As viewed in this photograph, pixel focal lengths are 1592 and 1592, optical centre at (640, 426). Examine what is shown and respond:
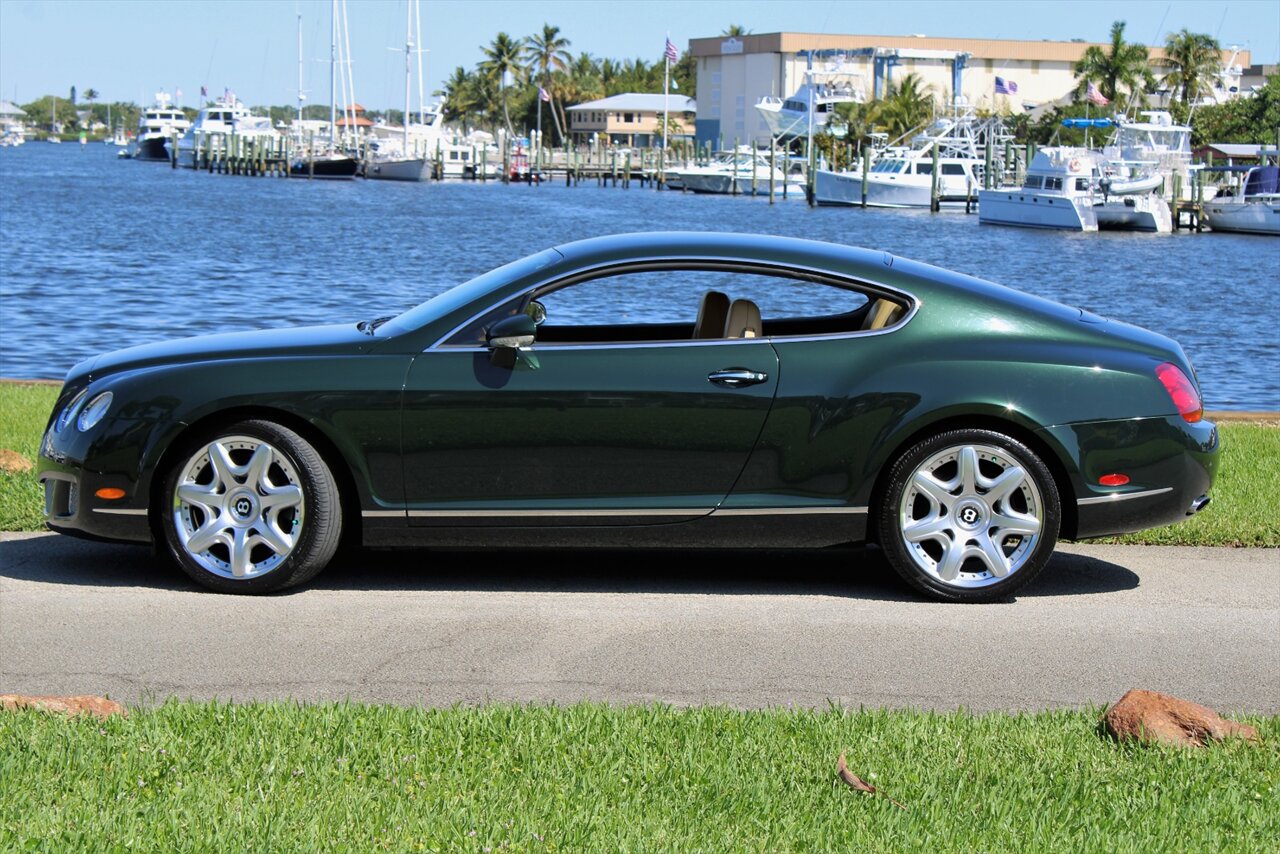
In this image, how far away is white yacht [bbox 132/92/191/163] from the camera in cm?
15188

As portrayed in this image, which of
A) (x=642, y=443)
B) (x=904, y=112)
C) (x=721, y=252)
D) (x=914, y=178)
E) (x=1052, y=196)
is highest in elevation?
(x=904, y=112)

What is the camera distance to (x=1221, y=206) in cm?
6725

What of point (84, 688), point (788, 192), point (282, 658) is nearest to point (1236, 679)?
point (282, 658)

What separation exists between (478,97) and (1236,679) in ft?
499

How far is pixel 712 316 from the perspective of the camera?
6.91m

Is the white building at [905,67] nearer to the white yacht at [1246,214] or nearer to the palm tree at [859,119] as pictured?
the palm tree at [859,119]

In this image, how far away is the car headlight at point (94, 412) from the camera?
21.4ft

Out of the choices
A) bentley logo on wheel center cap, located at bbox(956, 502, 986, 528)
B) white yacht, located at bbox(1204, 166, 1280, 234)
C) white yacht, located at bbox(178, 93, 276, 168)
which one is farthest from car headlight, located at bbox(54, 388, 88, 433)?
white yacht, located at bbox(178, 93, 276, 168)

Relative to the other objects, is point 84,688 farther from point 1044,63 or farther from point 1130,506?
point 1044,63

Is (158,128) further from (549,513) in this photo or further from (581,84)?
(549,513)

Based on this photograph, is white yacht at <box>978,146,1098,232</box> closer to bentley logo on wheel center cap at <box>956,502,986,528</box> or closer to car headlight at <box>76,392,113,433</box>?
bentley logo on wheel center cap at <box>956,502,986,528</box>

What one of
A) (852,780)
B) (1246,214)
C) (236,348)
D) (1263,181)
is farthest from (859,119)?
(852,780)

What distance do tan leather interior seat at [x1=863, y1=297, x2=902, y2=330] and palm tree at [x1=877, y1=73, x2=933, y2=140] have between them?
9826 cm

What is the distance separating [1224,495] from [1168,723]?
4351mm
